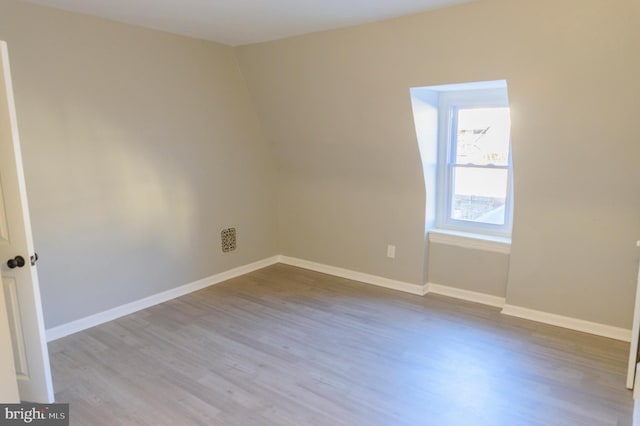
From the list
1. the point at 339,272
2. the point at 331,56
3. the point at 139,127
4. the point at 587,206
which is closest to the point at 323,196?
the point at 339,272

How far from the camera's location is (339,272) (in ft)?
14.6

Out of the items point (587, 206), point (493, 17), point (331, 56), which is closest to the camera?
point (493, 17)

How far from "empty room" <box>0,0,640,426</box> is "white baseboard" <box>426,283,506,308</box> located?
0.03m

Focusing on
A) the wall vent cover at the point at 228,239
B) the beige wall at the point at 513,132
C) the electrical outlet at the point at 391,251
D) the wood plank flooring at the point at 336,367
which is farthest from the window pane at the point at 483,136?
the wall vent cover at the point at 228,239

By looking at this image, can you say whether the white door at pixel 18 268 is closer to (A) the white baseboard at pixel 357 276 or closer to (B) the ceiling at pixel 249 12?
(B) the ceiling at pixel 249 12

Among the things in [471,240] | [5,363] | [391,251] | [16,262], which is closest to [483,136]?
[471,240]

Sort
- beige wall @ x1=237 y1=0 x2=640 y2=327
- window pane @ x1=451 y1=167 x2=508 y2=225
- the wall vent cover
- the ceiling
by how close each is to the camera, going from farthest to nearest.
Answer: the wall vent cover
window pane @ x1=451 y1=167 x2=508 y2=225
the ceiling
beige wall @ x1=237 y1=0 x2=640 y2=327

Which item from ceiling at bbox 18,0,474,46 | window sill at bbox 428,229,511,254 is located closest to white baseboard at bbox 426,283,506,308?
window sill at bbox 428,229,511,254

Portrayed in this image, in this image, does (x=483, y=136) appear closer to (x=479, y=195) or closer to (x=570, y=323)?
(x=479, y=195)

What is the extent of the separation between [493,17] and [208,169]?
2.67m

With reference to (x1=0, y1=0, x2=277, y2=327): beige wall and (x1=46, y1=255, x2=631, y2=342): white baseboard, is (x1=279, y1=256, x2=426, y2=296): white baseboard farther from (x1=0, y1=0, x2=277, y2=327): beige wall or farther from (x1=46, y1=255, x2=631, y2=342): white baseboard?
(x1=0, y1=0, x2=277, y2=327): beige wall

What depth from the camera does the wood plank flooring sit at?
2246mm

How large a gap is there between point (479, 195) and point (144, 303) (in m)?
3.12

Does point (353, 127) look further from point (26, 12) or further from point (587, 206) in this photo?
point (26, 12)
